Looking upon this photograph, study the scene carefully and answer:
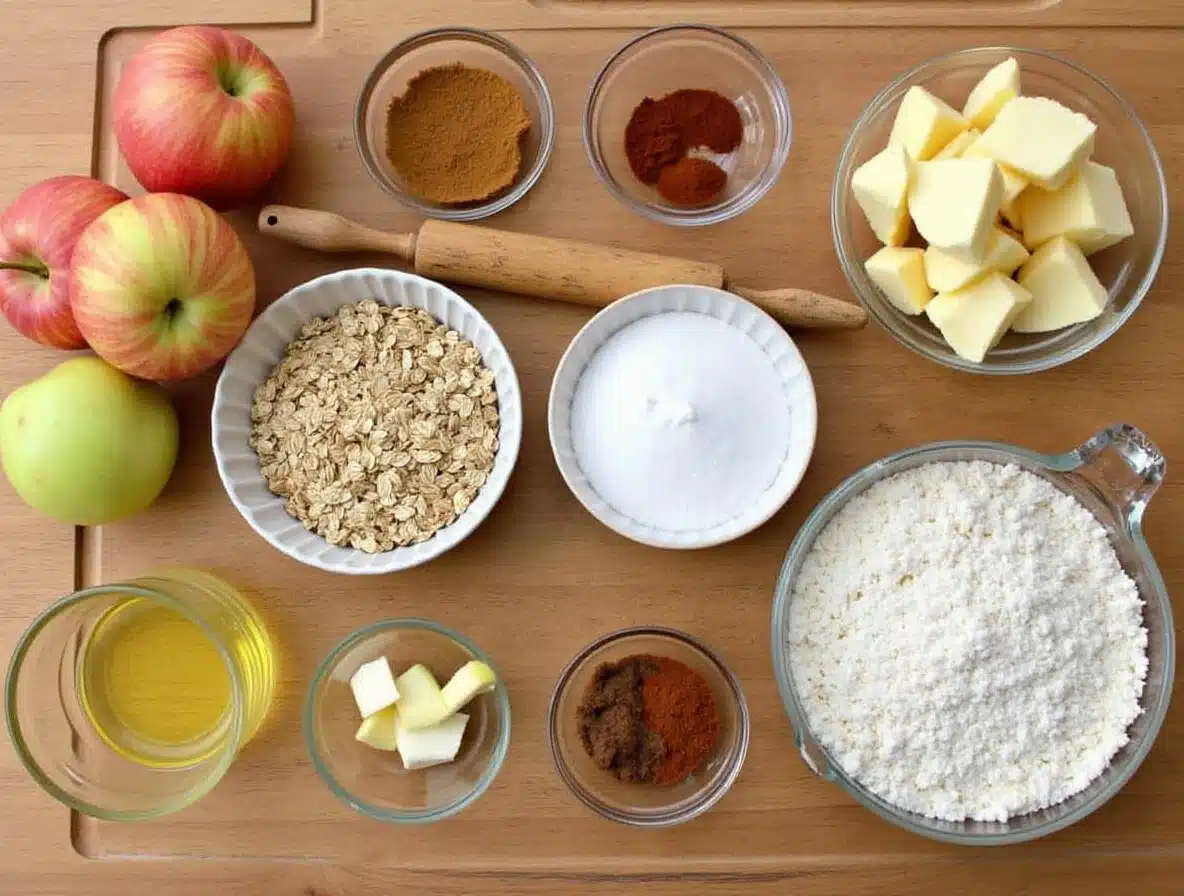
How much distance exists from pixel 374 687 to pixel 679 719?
317 millimetres

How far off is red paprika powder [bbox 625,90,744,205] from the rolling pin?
11 cm

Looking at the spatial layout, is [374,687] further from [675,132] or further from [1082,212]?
[1082,212]

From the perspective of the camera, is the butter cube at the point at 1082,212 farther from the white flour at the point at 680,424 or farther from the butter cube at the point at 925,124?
the white flour at the point at 680,424

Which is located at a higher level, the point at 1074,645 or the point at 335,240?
the point at 335,240

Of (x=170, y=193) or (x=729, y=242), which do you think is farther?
(x=729, y=242)

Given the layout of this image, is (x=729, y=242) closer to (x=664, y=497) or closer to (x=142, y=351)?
(x=664, y=497)

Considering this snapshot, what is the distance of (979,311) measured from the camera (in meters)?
1.04

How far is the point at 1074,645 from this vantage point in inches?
39.5

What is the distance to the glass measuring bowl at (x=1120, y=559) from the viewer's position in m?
1.00

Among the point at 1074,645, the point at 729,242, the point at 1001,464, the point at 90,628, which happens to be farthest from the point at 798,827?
the point at 90,628

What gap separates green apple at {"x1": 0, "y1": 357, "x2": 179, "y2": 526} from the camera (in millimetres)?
1003

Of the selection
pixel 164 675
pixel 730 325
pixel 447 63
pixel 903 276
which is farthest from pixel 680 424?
pixel 164 675

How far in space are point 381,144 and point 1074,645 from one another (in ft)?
3.00

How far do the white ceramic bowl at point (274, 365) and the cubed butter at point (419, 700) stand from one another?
12cm
